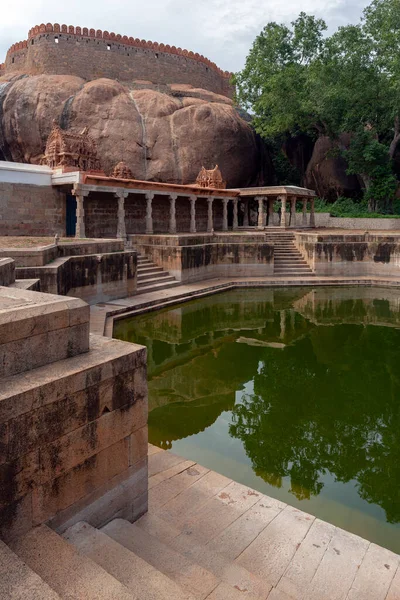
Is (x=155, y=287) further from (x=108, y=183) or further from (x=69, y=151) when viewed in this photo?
(x=69, y=151)

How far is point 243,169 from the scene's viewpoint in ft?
97.5

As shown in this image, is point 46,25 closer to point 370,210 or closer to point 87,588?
point 370,210

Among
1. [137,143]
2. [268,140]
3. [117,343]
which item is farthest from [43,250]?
[268,140]

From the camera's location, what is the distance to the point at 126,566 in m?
2.68

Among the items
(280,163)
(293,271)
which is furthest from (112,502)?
(280,163)

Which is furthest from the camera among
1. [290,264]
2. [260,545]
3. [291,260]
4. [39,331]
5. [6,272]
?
[291,260]

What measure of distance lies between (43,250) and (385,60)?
23.9 meters

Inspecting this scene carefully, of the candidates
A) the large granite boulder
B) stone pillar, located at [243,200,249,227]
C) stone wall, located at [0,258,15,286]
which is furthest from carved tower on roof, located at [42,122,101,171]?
stone wall, located at [0,258,15,286]

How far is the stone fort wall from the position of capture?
1165 inches

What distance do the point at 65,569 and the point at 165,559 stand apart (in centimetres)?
86

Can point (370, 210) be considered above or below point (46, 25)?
below

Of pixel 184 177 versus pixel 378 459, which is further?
pixel 184 177

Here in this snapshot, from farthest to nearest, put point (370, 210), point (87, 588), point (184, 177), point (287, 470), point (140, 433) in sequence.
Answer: point (370, 210)
point (184, 177)
point (287, 470)
point (140, 433)
point (87, 588)

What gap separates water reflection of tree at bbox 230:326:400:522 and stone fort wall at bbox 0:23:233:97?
90.8 feet
